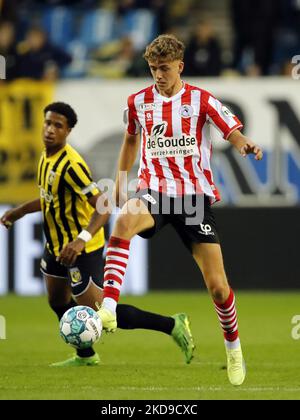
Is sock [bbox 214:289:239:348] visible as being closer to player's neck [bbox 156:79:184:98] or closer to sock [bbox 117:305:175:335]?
sock [bbox 117:305:175:335]

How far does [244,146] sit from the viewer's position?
24.1ft

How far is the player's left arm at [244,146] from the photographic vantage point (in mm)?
7235

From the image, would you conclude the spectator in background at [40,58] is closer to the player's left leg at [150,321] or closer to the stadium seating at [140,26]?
the stadium seating at [140,26]

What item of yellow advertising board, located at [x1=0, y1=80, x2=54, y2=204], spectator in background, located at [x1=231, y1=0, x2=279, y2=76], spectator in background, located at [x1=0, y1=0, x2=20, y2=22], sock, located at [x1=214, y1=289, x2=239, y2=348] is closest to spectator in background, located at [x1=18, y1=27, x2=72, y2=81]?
yellow advertising board, located at [x1=0, y1=80, x2=54, y2=204]

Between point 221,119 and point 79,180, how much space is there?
61.6 inches

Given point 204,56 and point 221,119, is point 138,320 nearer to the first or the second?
point 221,119

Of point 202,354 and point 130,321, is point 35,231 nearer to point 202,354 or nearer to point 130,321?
point 202,354

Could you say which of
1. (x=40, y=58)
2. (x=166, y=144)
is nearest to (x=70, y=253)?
(x=166, y=144)

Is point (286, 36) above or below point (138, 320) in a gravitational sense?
above

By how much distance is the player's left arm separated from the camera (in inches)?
285

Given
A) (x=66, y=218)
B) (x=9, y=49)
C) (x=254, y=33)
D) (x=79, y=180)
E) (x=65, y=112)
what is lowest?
(x=66, y=218)

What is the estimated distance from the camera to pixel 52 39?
58.8 ft
